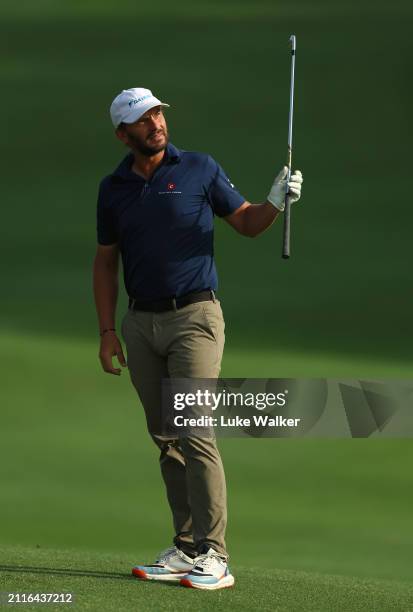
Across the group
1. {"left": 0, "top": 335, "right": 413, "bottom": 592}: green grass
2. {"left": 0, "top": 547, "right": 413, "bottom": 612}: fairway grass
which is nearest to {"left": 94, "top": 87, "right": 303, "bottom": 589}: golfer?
{"left": 0, "top": 547, "right": 413, "bottom": 612}: fairway grass

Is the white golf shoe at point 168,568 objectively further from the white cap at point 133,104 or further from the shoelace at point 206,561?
the white cap at point 133,104

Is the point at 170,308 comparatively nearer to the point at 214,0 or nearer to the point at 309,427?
the point at 309,427

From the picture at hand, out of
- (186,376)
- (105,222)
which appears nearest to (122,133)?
(105,222)

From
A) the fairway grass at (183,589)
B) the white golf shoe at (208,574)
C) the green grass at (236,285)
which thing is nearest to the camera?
the fairway grass at (183,589)

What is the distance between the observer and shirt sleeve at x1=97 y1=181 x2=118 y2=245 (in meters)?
4.31

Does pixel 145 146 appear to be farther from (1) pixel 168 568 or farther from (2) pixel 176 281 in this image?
(1) pixel 168 568

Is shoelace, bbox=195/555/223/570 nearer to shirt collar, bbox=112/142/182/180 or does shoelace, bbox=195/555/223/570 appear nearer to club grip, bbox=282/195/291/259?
club grip, bbox=282/195/291/259

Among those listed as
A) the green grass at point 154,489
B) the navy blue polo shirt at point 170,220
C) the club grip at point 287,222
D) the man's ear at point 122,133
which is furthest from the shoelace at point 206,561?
the man's ear at point 122,133

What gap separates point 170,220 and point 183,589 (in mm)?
1071

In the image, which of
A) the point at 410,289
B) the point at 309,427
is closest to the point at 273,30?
the point at 410,289

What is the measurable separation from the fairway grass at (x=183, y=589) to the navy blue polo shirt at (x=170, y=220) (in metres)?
0.86

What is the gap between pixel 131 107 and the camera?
418cm

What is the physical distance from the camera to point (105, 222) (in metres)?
4.34

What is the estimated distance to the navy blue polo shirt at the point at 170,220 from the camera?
13.7 ft
